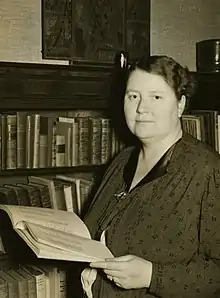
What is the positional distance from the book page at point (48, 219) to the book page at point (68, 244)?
0.03 m

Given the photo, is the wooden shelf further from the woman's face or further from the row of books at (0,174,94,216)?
the woman's face

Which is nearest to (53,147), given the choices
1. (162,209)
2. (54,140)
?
(54,140)

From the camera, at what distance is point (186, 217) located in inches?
58.2

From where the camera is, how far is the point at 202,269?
1462mm

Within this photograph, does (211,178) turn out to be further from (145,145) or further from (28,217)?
(28,217)

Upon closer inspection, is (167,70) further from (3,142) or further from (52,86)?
(3,142)

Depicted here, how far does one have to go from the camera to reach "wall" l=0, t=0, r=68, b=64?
2250mm

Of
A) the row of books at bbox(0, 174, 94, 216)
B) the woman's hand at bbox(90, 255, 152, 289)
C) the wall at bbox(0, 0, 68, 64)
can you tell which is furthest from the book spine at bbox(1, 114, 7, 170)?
the woman's hand at bbox(90, 255, 152, 289)

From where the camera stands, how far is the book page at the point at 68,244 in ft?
4.57

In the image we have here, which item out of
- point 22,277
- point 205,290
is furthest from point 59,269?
point 205,290

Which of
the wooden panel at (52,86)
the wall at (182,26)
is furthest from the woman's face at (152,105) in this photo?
the wall at (182,26)

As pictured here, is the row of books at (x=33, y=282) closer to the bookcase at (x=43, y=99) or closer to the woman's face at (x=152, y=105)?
the bookcase at (x=43, y=99)

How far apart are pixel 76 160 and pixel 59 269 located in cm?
45

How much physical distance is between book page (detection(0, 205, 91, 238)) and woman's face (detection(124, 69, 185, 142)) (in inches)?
12.9
